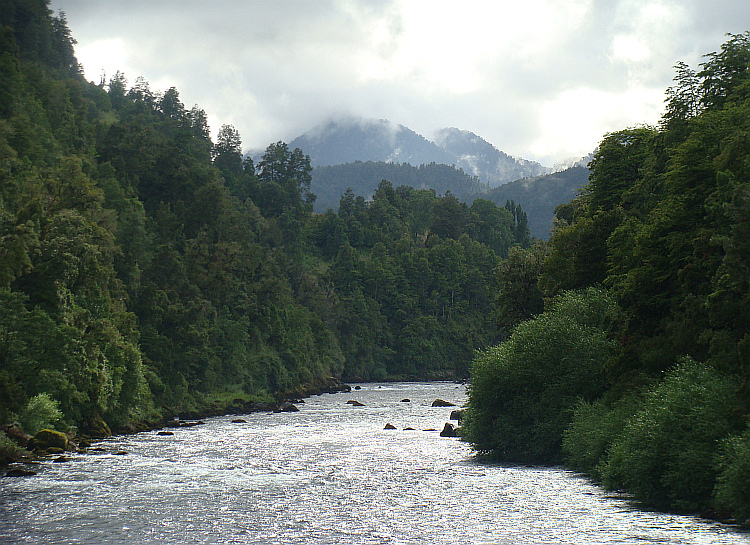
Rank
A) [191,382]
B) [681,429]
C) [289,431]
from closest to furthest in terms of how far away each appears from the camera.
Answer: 1. [681,429]
2. [289,431]
3. [191,382]

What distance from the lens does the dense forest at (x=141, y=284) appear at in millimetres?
60875

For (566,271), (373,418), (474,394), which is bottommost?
(373,418)

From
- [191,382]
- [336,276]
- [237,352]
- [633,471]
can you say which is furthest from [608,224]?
[336,276]

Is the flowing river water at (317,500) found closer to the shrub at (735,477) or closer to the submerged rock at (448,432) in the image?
the shrub at (735,477)

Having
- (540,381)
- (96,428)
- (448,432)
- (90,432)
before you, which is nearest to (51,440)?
(90,432)

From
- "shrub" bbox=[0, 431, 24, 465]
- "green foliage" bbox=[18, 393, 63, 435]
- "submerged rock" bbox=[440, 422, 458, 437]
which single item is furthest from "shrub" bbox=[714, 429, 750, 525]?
"green foliage" bbox=[18, 393, 63, 435]

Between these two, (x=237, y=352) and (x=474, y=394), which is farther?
(x=237, y=352)

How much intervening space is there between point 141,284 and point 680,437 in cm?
7910

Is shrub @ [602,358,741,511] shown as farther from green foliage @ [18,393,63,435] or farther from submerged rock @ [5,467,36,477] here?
green foliage @ [18,393,63,435]

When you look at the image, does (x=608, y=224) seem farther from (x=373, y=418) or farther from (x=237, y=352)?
(x=237, y=352)

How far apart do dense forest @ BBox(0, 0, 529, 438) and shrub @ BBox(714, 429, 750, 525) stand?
43.0m

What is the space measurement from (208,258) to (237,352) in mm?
15142

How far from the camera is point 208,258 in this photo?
119000 mm

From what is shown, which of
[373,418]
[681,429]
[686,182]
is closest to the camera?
[681,429]
